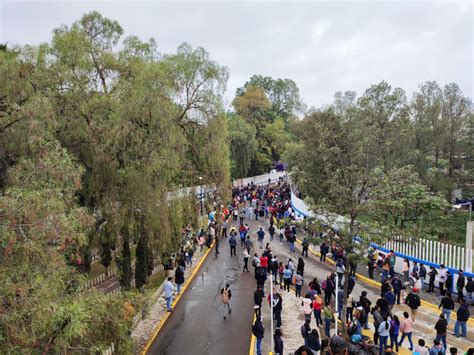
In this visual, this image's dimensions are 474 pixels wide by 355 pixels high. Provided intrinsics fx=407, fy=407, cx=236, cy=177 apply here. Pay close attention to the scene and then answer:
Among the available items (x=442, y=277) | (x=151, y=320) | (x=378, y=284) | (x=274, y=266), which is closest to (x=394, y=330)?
(x=442, y=277)

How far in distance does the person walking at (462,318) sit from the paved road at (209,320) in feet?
21.4

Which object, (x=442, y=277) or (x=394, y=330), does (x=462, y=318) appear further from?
(x=442, y=277)

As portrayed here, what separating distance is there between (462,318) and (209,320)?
8251mm

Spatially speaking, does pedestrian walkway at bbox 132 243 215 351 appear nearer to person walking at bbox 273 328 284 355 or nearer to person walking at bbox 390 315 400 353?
person walking at bbox 273 328 284 355

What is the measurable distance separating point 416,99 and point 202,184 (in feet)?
80.2

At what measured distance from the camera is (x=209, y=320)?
14781mm

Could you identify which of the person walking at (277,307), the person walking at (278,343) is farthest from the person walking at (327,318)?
the person walking at (278,343)

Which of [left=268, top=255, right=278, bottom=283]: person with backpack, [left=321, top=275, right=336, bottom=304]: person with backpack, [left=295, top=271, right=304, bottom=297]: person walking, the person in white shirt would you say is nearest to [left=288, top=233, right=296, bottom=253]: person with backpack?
[left=268, top=255, right=278, bottom=283]: person with backpack

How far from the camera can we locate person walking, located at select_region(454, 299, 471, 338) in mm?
12219

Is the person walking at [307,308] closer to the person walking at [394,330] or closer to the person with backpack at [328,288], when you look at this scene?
the person with backpack at [328,288]

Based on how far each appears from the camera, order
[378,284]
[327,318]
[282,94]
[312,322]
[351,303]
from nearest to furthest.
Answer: [327,318]
[351,303]
[312,322]
[378,284]
[282,94]

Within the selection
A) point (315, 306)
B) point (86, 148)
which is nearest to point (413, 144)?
point (315, 306)

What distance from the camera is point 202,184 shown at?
1997cm

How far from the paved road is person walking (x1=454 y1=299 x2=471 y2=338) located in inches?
256
